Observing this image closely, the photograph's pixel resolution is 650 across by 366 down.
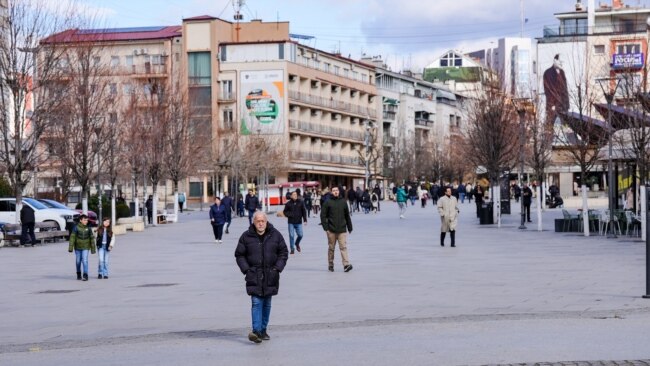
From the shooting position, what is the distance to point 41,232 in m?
38.2

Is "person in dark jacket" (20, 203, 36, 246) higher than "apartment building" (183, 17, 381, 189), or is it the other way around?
"apartment building" (183, 17, 381, 189)

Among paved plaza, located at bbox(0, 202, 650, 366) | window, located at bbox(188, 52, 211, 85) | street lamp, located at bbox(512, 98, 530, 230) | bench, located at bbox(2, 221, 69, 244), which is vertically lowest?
paved plaza, located at bbox(0, 202, 650, 366)

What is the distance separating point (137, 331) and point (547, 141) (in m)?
41.6

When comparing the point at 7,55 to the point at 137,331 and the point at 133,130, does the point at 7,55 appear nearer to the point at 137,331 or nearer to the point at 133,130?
the point at 133,130

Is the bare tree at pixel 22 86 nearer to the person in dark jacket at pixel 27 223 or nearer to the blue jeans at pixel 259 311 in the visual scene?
the person in dark jacket at pixel 27 223

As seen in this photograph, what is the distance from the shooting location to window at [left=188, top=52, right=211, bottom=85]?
327ft

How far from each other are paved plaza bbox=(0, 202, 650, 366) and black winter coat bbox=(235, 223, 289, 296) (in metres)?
0.62

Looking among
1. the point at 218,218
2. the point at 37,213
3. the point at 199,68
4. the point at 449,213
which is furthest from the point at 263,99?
the point at 449,213

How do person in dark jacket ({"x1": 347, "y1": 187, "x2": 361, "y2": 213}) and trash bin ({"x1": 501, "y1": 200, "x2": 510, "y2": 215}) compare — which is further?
person in dark jacket ({"x1": 347, "y1": 187, "x2": 361, "y2": 213})

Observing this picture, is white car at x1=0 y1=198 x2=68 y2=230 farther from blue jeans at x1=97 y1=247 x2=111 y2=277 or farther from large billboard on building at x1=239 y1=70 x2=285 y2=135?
large billboard on building at x1=239 y1=70 x2=285 y2=135

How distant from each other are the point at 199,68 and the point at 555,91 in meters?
47.5

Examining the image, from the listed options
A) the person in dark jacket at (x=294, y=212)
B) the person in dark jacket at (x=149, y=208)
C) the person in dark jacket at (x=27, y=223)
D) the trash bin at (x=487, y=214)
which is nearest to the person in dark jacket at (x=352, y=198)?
the person in dark jacket at (x=149, y=208)

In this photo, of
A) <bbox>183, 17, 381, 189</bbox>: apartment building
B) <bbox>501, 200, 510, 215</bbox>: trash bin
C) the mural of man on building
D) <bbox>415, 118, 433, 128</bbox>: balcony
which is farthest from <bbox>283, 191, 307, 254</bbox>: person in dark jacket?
<bbox>415, 118, 433, 128</bbox>: balcony

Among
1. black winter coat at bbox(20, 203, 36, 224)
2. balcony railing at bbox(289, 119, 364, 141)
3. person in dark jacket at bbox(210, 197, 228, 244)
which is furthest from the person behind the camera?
balcony railing at bbox(289, 119, 364, 141)
